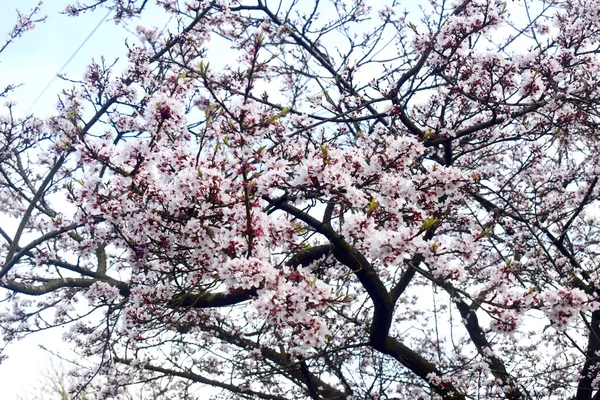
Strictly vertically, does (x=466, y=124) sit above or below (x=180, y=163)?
above

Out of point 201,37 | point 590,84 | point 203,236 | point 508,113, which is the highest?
point 201,37

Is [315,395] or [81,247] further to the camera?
[315,395]

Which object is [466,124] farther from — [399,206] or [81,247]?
[81,247]

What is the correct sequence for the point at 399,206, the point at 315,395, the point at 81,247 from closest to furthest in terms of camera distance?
the point at 399,206 < the point at 81,247 < the point at 315,395

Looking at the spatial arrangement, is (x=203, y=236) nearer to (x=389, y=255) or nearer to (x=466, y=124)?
(x=389, y=255)

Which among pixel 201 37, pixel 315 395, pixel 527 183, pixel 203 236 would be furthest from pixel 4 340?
pixel 527 183

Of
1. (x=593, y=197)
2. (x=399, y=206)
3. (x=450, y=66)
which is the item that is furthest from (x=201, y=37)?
(x=593, y=197)

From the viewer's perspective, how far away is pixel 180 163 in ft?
9.66

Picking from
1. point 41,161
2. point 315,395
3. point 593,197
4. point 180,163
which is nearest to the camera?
point 180,163

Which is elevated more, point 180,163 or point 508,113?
point 508,113

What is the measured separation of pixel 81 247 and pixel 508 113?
407 cm

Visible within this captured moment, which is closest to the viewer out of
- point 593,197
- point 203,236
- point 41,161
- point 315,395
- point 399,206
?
point 203,236

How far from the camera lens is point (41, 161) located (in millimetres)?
6961

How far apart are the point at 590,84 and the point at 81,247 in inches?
191
